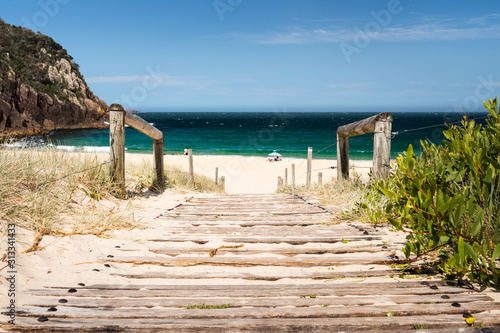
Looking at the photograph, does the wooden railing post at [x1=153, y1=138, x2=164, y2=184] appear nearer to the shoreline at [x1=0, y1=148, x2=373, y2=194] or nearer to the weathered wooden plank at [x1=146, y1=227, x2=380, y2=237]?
the weathered wooden plank at [x1=146, y1=227, x2=380, y2=237]

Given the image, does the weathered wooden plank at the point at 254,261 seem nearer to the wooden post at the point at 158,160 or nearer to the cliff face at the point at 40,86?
the wooden post at the point at 158,160

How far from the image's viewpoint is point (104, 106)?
53844mm

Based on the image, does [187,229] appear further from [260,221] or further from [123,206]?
[123,206]

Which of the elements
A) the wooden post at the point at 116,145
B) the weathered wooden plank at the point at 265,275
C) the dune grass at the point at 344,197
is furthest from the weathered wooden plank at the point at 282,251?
the wooden post at the point at 116,145

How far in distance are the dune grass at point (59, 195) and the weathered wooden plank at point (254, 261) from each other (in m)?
1.07

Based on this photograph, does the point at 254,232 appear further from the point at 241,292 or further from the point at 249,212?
the point at 241,292

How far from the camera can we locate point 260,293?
2.48 meters

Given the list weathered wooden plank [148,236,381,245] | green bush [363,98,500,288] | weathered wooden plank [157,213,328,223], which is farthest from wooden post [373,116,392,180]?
weathered wooden plank [148,236,381,245]

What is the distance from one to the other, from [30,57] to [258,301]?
5376 centimetres

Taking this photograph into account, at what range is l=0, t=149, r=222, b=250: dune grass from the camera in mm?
3794

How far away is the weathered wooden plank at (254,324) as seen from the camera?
1.99m

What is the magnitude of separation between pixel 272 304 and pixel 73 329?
1158 millimetres

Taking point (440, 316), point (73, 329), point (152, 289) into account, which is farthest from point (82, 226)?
point (440, 316)

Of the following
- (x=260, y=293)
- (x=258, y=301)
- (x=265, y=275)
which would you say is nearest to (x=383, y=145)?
(x=265, y=275)
